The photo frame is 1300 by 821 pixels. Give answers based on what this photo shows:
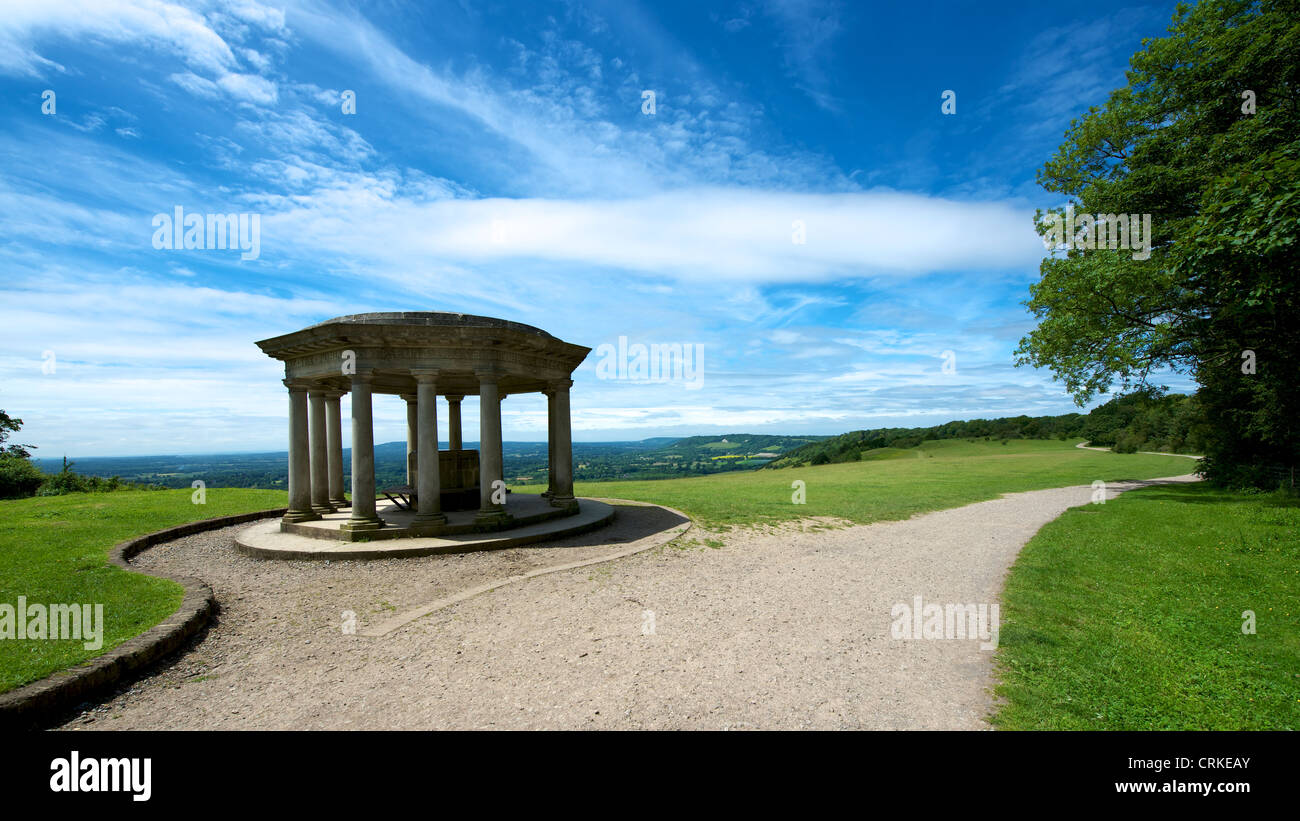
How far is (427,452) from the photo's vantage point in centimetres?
1334

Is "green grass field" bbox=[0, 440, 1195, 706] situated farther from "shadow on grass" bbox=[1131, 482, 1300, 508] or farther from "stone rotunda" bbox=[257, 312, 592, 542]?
"shadow on grass" bbox=[1131, 482, 1300, 508]

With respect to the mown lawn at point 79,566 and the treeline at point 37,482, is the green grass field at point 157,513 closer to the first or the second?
the mown lawn at point 79,566

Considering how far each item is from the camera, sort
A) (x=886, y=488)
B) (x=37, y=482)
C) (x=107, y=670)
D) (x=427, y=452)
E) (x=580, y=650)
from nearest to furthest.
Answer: (x=107, y=670), (x=580, y=650), (x=427, y=452), (x=37, y=482), (x=886, y=488)

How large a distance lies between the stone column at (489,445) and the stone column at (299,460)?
5.44 meters

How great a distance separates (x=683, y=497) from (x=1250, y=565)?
1730 centimetres

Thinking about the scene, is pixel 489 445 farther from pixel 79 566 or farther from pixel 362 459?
pixel 79 566

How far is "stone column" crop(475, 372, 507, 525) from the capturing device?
13750 millimetres

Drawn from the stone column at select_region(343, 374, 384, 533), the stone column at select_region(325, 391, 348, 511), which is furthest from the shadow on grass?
the stone column at select_region(325, 391, 348, 511)

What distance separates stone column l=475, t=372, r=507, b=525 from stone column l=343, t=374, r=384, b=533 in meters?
2.76

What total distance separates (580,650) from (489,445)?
346 inches

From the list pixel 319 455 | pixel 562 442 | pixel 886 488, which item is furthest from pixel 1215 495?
pixel 319 455

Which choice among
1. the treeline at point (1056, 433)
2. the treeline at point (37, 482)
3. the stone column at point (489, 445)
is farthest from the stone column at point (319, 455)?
the treeline at point (1056, 433)

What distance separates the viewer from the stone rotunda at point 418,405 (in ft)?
42.3
